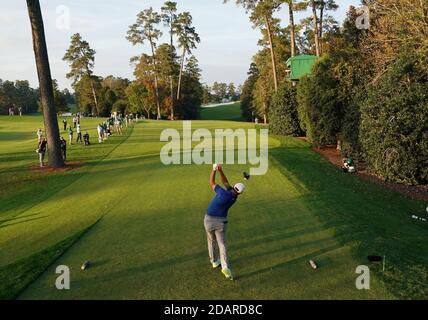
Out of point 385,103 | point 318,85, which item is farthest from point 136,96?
point 385,103

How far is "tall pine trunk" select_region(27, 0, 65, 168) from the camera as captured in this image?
70.1 feet

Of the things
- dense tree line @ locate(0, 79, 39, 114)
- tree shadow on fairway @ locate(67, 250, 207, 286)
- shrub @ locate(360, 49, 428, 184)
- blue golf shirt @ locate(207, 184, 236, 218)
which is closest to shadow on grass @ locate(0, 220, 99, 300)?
tree shadow on fairway @ locate(67, 250, 207, 286)

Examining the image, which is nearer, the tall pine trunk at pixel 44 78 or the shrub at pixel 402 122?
the shrub at pixel 402 122

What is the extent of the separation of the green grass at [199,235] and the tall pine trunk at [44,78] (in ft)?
8.68

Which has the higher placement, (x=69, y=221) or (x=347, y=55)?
(x=347, y=55)

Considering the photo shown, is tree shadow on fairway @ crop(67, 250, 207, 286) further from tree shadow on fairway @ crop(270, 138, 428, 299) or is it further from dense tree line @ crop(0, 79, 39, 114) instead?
dense tree line @ crop(0, 79, 39, 114)

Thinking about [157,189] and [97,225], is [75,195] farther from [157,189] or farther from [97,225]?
[97,225]

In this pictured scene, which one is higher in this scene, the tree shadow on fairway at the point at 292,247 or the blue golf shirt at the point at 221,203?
the blue golf shirt at the point at 221,203

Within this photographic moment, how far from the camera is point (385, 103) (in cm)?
2048

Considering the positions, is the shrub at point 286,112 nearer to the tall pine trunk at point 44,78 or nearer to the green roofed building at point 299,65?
the green roofed building at point 299,65

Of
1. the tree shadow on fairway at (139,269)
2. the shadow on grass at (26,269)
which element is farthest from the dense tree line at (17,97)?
the tree shadow on fairway at (139,269)

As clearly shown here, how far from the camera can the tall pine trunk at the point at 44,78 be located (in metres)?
21.4
